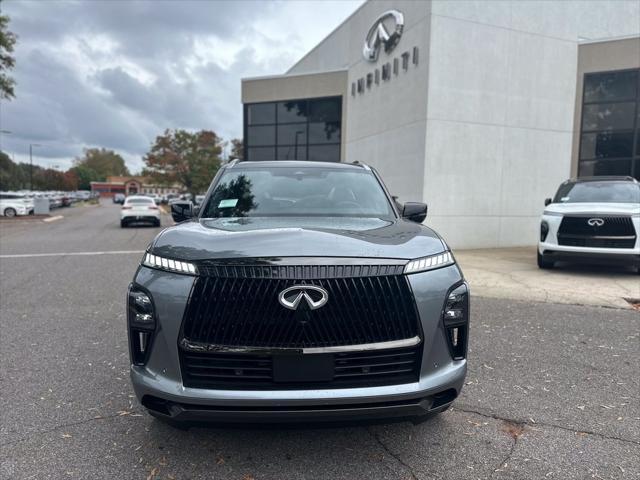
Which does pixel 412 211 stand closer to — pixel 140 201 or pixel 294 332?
pixel 294 332

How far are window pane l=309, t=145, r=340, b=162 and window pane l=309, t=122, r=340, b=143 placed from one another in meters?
0.28

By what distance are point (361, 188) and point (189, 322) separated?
7.33ft

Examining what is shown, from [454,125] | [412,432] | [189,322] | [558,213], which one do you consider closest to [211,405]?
[189,322]

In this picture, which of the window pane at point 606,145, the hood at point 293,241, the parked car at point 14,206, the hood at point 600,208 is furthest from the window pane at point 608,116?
the parked car at point 14,206

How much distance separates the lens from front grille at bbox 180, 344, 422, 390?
2.42m

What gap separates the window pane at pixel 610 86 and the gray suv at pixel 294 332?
1639cm

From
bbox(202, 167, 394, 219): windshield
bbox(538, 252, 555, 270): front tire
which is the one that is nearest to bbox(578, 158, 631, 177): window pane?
bbox(538, 252, 555, 270): front tire

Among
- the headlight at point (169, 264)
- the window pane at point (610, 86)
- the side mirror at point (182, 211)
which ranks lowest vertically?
the headlight at point (169, 264)

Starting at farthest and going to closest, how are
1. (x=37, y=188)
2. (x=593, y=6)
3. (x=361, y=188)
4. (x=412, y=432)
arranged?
1. (x=37, y=188)
2. (x=593, y=6)
3. (x=361, y=188)
4. (x=412, y=432)

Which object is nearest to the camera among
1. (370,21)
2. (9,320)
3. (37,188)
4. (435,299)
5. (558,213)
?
(435,299)

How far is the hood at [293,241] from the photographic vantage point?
2.52m

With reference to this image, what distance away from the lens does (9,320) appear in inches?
227

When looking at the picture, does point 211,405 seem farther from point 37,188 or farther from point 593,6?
point 37,188

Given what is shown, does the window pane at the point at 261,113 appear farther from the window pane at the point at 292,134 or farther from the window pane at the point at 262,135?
the window pane at the point at 292,134
